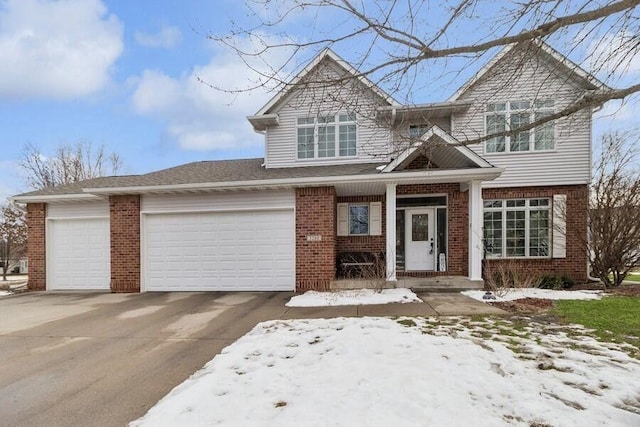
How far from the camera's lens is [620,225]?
966cm

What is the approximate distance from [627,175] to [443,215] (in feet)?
17.8

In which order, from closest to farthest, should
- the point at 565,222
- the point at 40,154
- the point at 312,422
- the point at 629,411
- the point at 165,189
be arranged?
1. the point at 312,422
2. the point at 629,411
3. the point at 165,189
4. the point at 565,222
5. the point at 40,154

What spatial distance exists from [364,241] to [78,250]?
9.45 meters

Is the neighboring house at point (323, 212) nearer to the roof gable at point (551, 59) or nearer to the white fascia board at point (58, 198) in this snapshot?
the white fascia board at point (58, 198)

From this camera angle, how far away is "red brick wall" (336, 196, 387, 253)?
36.4 feet

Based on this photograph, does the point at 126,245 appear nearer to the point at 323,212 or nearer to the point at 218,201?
the point at 218,201

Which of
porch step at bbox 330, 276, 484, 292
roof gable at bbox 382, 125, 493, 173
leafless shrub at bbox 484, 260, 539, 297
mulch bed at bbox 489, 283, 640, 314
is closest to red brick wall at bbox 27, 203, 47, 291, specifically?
porch step at bbox 330, 276, 484, 292

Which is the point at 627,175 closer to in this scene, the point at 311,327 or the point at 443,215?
the point at 443,215

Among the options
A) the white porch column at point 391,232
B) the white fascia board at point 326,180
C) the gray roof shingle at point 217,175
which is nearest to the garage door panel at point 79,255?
the gray roof shingle at point 217,175

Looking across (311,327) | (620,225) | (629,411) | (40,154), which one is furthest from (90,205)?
(40,154)

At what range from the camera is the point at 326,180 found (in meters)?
9.37

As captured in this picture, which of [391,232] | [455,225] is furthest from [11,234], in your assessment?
[455,225]

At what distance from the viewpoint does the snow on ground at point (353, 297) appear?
7832 millimetres

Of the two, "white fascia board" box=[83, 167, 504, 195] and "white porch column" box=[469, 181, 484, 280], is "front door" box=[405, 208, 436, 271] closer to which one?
"white porch column" box=[469, 181, 484, 280]
